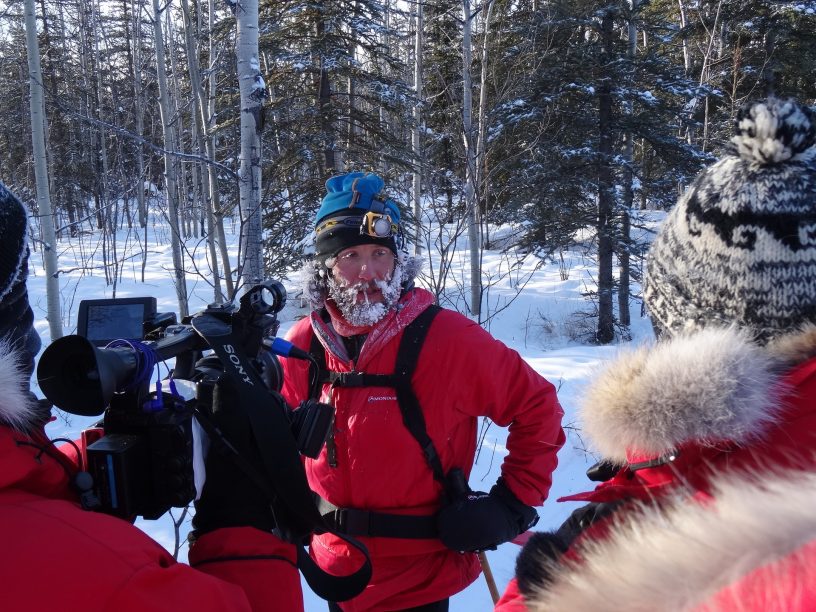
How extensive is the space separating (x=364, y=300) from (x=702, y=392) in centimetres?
128

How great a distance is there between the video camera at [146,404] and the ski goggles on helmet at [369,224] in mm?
929

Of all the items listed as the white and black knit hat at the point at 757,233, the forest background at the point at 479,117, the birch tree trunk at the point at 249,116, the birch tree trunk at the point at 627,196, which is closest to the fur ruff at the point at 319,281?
the white and black knit hat at the point at 757,233

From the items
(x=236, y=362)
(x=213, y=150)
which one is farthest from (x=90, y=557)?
(x=213, y=150)

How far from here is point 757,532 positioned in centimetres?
42

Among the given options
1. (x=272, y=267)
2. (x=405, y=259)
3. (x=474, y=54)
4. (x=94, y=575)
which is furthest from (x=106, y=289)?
(x=94, y=575)

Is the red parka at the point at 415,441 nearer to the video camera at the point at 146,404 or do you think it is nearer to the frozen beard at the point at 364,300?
the frozen beard at the point at 364,300

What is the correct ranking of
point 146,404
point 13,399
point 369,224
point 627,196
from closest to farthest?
1. point 13,399
2. point 146,404
3. point 369,224
4. point 627,196

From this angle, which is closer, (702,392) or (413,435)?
(702,392)

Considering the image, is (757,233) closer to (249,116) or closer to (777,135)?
(777,135)

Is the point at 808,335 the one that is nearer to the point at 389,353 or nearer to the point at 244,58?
the point at 389,353

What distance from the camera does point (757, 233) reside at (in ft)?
3.21

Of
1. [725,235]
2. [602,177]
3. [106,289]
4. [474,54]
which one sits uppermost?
[474,54]

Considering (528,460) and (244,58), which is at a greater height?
(244,58)

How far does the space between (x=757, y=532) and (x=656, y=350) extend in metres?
0.69
